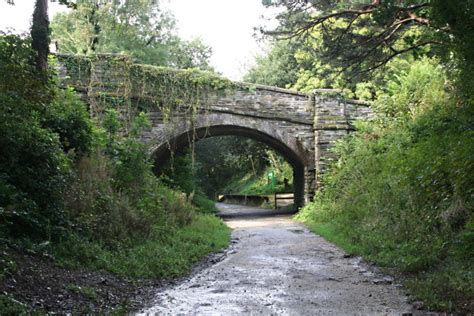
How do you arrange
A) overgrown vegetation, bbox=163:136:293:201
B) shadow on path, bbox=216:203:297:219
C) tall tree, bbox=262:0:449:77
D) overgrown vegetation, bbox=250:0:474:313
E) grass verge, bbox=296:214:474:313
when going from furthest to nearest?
overgrown vegetation, bbox=163:136:293:201, shadow on path, bbox=216:203:297:219, tall tree, bbox=262:0:449:77, overgrown vegetation, bbox=250:0:474:313, grass verge, bbox=296:214:474:313

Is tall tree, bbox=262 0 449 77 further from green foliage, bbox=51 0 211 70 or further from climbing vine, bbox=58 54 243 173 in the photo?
green foliage, bbox=51 0 211 70

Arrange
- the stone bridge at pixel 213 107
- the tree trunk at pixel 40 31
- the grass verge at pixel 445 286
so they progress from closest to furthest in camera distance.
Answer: the grass verge at pixel 445 286 < the tree trunk at pixel 40 31 < the stone bridge at pixel 213 107

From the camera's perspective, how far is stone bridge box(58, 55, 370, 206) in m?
15.4

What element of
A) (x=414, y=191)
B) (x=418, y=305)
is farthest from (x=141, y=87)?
(x=418, y=305)

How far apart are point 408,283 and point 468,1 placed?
3.57 meters

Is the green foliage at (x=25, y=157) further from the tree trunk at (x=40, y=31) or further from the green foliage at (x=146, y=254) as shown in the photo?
the tree trunk at (x=40, y=31)

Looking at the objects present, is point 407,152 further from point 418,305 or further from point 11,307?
point 11,307

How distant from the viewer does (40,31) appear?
8.67 m

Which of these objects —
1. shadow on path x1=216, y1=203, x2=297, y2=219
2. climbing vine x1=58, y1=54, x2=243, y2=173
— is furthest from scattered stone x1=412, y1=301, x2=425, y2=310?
shadow on path x1=216, y1=203, x2=297, y2=219

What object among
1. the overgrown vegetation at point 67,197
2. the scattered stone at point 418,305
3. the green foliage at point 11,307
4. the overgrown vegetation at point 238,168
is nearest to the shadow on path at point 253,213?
the overgrown vegetation at point 238,168

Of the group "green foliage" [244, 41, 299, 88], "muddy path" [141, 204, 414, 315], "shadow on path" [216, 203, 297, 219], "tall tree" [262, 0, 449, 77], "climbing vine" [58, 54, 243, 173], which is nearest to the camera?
"muddy path" [141, 204, 414, 315]

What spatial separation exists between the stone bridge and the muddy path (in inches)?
314

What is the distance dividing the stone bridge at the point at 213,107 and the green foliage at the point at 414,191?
1173 millimetres

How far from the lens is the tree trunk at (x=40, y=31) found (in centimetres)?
860
